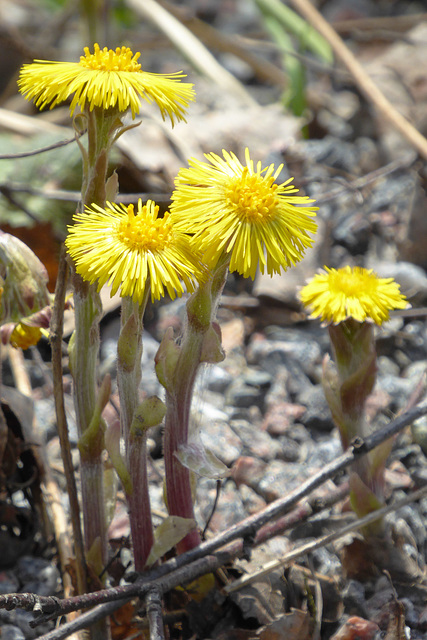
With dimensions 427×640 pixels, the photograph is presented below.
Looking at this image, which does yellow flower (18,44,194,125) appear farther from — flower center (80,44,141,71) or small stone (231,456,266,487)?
small stone (231,456,266,487)

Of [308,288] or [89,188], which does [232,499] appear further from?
[89,188]

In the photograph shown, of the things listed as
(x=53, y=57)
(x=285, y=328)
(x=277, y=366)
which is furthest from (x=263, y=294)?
(x=53, y=57)

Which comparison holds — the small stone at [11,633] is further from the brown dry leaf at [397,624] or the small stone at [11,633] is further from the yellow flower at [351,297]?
the yellow flower at [351,297]

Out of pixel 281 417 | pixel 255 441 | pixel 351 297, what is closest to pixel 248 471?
pixel 255 441

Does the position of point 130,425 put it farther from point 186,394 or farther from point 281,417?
point 281,417

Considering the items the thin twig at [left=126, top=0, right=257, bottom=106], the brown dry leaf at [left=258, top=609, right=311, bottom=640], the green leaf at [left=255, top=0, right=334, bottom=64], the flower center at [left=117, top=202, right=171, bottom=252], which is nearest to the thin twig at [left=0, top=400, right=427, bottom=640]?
the brown dry leaf at [left=258, top=609, right=311, bottom=640]

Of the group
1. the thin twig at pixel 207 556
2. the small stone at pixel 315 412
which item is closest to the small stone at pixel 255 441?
the small stone at pixel 315 412
